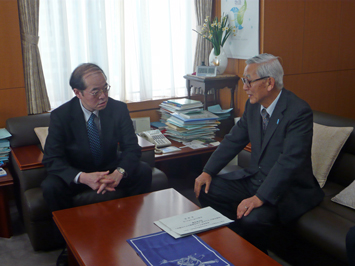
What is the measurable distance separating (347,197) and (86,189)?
163cm

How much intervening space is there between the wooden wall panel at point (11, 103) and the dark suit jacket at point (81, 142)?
863mm

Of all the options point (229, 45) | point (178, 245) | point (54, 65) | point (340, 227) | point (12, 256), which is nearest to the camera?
point (178, 245)

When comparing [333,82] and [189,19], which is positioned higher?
[189,19]

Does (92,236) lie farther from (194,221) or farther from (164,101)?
(164,101)

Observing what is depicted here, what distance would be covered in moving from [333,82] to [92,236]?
3.03 metres

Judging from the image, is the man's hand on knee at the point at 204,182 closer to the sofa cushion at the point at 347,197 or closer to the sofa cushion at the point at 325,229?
the sofa cushion at the point at 325,229

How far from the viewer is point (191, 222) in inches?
71.2

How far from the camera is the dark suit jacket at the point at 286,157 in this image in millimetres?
2068

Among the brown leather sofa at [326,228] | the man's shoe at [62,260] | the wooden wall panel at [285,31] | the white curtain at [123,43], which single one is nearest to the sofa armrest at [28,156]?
the man's shoe at [62,260]

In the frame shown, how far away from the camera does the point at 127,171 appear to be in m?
2.43

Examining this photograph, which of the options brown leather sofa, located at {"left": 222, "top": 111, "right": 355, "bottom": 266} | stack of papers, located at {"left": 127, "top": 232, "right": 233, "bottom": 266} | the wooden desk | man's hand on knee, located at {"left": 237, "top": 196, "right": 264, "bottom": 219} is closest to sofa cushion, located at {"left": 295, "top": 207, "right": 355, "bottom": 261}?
brown leather sofa, located at {"left": 222, "top": 111, "right": 355, "bottom": 266}

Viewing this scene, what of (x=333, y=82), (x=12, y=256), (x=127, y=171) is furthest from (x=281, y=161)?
(x=333, y=82)

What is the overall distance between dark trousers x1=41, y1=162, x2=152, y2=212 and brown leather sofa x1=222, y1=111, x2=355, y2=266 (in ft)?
3.01

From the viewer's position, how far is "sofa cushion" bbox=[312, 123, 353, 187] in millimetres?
2424
